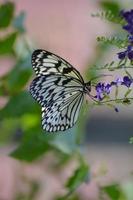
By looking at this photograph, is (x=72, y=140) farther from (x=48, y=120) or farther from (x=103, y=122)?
(x=103, y=122)

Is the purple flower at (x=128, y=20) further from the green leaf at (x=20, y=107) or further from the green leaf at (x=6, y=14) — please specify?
the green leaf at (x=6, y=14)

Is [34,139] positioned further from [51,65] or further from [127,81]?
[127,81]

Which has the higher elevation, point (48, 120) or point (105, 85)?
point (105, 85)

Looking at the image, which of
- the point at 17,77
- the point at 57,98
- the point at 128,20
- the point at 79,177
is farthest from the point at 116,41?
the point at 17,77

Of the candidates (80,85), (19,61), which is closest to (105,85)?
(80,85)

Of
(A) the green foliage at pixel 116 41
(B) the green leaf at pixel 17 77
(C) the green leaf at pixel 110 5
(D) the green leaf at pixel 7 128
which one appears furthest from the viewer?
(D) the green leaf at pixel 7 128

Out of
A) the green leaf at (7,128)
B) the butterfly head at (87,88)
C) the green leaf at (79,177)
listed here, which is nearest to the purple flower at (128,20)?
the butterfly head at (87,88)
